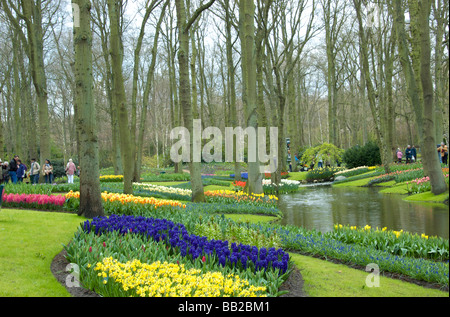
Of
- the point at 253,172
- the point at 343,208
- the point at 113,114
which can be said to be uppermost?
the point at 113,114

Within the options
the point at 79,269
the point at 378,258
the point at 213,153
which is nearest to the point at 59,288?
the point at 79,269

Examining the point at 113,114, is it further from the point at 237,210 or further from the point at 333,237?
the point at 333,237

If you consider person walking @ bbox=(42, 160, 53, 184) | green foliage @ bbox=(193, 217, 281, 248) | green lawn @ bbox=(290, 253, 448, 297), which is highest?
person walking @ bbox=(42, 160, 53, 184)

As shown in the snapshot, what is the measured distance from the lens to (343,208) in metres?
13.0

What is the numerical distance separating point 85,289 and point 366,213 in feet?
29.5

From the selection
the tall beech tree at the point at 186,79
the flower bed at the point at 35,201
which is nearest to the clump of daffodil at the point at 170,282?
the flower bed at the point at 35,201

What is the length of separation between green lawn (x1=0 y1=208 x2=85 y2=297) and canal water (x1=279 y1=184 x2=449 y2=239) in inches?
219

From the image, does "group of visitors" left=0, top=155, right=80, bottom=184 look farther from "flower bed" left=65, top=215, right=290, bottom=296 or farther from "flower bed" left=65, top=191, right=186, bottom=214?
"flower bed" left=65, top=215, right=290, bottom=296

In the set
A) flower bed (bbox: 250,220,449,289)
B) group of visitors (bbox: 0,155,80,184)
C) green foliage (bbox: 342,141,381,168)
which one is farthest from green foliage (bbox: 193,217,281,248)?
green foliage (bbox: 342,141,381,168)

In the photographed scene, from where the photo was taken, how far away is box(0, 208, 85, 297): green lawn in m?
4.66

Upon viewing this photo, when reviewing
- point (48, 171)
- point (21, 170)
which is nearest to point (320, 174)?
point (48, 171)

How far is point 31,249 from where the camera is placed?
20.2 ft

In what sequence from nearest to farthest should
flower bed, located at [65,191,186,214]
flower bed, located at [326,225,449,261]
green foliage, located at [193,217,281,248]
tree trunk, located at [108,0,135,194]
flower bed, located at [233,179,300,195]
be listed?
1. flower bed, located at [326,225,449,261]
2. green foliage, located at [193,217,281,248]
3. flower bed, located at [65,191,186,214]
4. tree trunk, located at [108,0,135,194]
5. flower bed, located at [233,179,300,195]

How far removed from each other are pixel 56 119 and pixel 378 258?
46653mm
